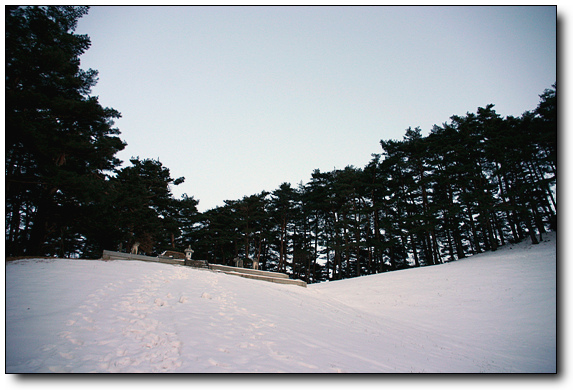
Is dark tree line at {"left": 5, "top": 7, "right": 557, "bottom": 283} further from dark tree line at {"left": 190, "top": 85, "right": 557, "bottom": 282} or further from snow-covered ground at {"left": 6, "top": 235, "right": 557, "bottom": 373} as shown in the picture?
snow-covered ground at {"left": 6, "top": 235, "right": 557, "bottom": 373}

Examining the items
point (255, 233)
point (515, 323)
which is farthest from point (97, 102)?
point (255, 233)

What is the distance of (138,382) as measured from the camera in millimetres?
3350

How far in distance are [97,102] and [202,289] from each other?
1107cm

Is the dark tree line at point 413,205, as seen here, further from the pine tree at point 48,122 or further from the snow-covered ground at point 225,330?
the pine tree at point 48,122

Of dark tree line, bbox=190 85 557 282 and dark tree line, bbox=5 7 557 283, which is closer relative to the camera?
dark tree line, bbox=5 7 557 283

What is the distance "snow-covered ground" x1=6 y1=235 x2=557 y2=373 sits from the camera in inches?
146

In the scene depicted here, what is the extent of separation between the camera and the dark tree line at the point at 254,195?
37.8ft

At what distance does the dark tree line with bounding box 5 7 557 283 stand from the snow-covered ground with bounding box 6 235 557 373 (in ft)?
18.3

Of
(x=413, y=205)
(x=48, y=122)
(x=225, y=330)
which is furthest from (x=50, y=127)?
(x=413, y=205)

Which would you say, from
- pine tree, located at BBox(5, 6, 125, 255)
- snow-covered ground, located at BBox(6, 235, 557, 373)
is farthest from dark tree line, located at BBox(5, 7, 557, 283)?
snow-covered ground, located at BBox(6, 235, 557, 373)

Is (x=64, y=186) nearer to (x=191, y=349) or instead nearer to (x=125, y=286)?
(x=125, y=286)

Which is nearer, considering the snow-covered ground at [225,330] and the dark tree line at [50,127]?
the snow-covered ground at [225,330]

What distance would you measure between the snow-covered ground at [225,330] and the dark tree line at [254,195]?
5593 millimetres

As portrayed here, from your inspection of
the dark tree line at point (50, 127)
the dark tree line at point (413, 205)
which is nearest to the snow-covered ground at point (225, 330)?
the dark tree line at point (50, 127)
